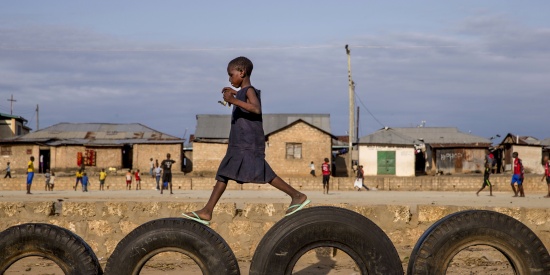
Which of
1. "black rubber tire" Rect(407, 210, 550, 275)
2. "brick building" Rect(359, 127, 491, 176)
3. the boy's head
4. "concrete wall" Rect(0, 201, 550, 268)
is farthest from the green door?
"black rubber tire" Rect(407, 210, 550, 275)

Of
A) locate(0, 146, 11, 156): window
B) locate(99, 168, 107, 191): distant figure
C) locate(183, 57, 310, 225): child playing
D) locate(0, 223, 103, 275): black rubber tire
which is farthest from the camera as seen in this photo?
locate(0, 146, 11, 156): window

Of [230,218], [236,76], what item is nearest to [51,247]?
[236,76]

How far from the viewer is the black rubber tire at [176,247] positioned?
21.4 ft

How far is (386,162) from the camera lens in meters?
60.0

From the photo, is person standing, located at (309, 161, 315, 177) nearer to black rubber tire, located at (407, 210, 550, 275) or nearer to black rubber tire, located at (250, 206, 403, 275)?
black rubber tire, located at (407, 210, 550, 275)

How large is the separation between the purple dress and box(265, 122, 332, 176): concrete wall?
161 ft

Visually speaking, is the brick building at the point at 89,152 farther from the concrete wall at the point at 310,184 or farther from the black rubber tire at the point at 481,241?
the black rubber tire at the point at 481,241

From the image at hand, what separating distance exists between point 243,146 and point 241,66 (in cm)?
80

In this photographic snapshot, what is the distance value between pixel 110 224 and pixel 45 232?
15.9 ft

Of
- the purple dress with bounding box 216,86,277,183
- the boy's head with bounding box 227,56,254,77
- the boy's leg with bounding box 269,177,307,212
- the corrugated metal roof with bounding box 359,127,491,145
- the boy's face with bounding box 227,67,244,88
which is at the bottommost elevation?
the boy's leg with bounding box 269,177,307,212

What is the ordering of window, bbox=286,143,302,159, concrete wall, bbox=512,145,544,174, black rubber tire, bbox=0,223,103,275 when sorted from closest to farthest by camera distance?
black rubber tire, bbox=0,223,103,275
window, bbox=286,143,302,159
concrete wall, bbox=512,145,544,174

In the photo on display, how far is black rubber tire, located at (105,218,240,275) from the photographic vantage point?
653cm

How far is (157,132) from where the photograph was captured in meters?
65.1

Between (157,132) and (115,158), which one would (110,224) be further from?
(157,132)
